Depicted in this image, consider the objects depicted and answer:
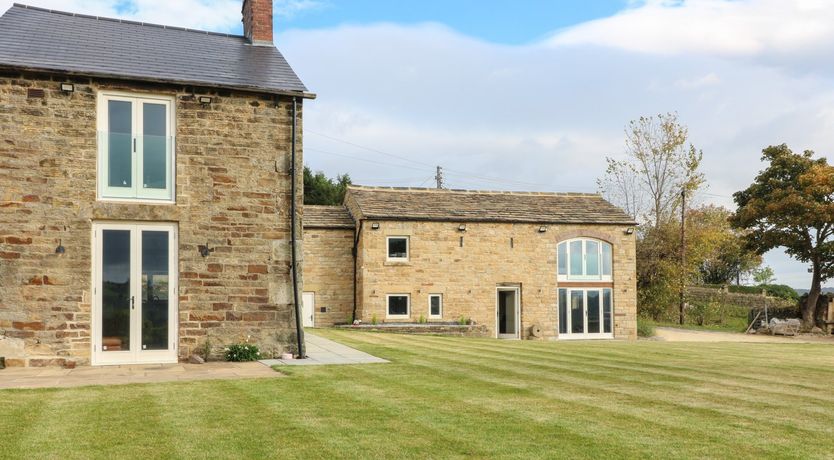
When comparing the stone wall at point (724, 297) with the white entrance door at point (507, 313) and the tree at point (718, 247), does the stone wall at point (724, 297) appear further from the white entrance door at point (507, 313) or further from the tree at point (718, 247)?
the white entrance door at point (507, 313)

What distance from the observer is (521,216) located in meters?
30.3

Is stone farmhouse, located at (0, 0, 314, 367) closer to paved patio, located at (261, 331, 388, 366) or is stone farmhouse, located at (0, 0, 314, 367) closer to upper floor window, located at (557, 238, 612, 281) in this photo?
paved patio, located at (261, 331, 388, 366)

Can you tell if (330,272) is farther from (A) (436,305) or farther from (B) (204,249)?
(B) (204,249)

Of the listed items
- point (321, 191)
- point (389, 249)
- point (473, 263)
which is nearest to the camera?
point (389, 249)

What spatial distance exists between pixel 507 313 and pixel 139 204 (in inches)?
773

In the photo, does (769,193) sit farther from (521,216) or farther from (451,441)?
(451,441)

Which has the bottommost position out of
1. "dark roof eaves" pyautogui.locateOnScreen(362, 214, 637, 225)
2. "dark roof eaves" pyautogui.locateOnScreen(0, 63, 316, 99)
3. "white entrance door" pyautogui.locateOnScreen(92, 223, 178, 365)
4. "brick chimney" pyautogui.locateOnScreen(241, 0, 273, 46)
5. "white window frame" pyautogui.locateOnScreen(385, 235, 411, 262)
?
"white entrance door" pyautogui.locateOnScreen(92, 223, 178, 365)

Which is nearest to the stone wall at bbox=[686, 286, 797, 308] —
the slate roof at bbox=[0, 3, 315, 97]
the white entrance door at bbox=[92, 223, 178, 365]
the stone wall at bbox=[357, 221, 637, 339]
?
the stone wall at bbox=[357, 221, 637, 339]

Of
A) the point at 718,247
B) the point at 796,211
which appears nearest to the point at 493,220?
the point at 796,211

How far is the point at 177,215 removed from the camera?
1359cm

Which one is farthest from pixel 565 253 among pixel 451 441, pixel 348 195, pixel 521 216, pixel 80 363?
pixel 451 441

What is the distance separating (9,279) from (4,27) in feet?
17.9

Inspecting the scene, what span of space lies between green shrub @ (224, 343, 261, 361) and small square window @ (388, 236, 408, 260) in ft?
49.1

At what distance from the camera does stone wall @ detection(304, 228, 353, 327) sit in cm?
2864
